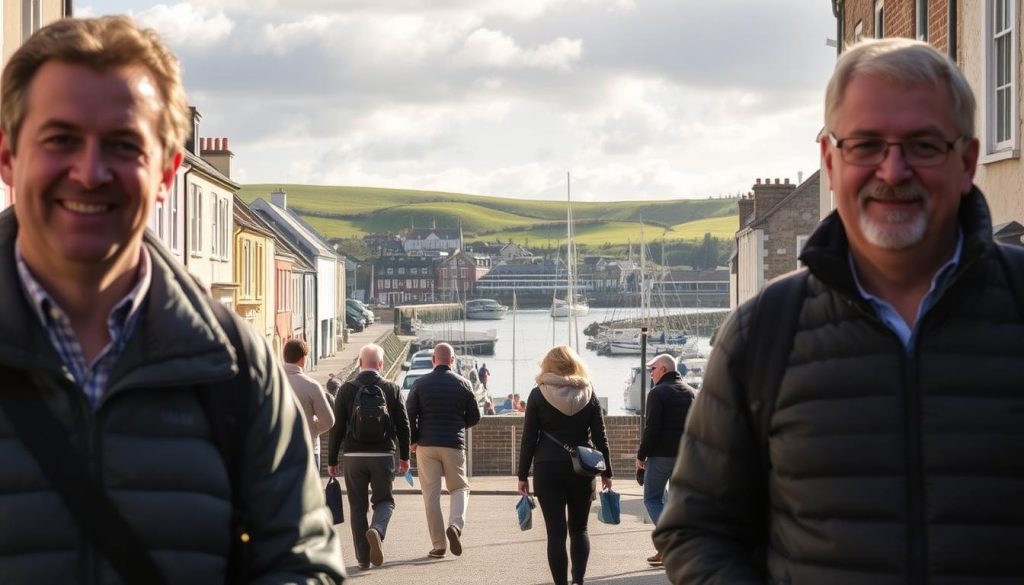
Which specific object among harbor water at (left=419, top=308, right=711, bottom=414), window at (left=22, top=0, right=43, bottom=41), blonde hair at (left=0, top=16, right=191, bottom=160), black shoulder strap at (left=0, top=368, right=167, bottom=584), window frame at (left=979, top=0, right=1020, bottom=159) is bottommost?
harbor water at (left=419, top=308, right=711, bottom=414)

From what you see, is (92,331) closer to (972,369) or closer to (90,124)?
(90,124)

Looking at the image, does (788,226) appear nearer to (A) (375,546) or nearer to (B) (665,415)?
(B) (665,415)

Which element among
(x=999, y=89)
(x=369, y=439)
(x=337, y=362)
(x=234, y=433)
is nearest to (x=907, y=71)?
(x=234, y=433)

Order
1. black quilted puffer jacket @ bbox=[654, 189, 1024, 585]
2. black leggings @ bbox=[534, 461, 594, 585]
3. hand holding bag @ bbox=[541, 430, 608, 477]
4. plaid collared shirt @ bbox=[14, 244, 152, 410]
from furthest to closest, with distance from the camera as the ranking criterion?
1. black leggings @ bbox=[534, 461, 594, 585]
2. hand holding bag @ bbox=[541, 430, 608, 477]
3. black quilted puffer jacket @ bbox=[654, 189, 1024, 585]
4. plaid collared shirt @ bbox=[14, 244, 152, 410]

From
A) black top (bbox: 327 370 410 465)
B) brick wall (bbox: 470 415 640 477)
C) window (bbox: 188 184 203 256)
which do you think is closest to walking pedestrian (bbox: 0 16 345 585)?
black top (bbox: 327 370 410 465)

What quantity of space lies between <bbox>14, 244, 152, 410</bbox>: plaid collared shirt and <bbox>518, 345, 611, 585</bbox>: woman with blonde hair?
8.34m

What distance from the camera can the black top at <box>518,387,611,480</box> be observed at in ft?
36.5

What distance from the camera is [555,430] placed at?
11.2 m

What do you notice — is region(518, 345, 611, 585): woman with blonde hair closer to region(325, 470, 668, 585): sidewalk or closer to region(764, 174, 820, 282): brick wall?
region(325, 470, 668, 585): sidewalk

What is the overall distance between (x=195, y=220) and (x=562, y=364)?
88.3 ft

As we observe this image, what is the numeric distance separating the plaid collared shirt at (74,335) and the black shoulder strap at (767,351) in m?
1.18

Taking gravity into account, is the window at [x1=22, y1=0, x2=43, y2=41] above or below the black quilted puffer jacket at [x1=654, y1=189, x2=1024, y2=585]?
above

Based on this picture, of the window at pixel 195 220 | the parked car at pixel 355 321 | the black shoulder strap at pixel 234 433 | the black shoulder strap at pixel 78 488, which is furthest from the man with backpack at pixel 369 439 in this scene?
the parked car at pixel 355 321

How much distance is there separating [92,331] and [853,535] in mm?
1391
